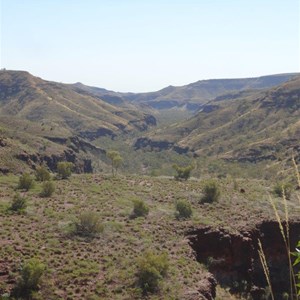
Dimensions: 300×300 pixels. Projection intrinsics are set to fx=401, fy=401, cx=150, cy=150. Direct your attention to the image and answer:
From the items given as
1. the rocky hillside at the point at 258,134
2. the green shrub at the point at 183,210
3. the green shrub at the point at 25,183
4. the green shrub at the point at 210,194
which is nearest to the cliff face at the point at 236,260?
the green shrub at the point at 183,210

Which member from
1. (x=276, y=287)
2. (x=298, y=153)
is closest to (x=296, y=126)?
(x=298, y=153)

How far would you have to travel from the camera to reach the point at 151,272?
30031mm

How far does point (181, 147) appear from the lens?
589 ft

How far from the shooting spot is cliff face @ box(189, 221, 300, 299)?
129 ft

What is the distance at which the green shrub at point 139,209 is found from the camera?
43338 millimetres

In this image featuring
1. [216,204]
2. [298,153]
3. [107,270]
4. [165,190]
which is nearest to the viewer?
[107,270]

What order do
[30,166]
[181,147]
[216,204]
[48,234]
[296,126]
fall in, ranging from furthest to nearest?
[181,147]
[296,126]
[30,166]
[216,204]
[48,234]

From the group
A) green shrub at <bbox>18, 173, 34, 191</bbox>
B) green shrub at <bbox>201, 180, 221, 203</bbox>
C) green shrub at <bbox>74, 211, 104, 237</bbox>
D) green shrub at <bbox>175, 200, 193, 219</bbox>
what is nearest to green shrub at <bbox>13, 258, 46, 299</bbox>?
green shrub at <bbox>74, 211, 104, 237</bbox>

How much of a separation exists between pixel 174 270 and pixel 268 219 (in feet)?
57.4

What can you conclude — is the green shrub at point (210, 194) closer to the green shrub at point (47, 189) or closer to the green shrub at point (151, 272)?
the green shrub at point (47, 189)

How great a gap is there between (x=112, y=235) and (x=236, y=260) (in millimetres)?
13215

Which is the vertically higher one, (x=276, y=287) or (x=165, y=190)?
(x=165, y=190)

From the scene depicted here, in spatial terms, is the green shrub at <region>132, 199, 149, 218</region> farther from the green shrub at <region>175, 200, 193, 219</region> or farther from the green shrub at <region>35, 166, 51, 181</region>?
the green shrub at <region>35, 166, 51, 181</region>

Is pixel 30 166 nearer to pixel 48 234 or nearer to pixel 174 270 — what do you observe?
pixel 48 234
